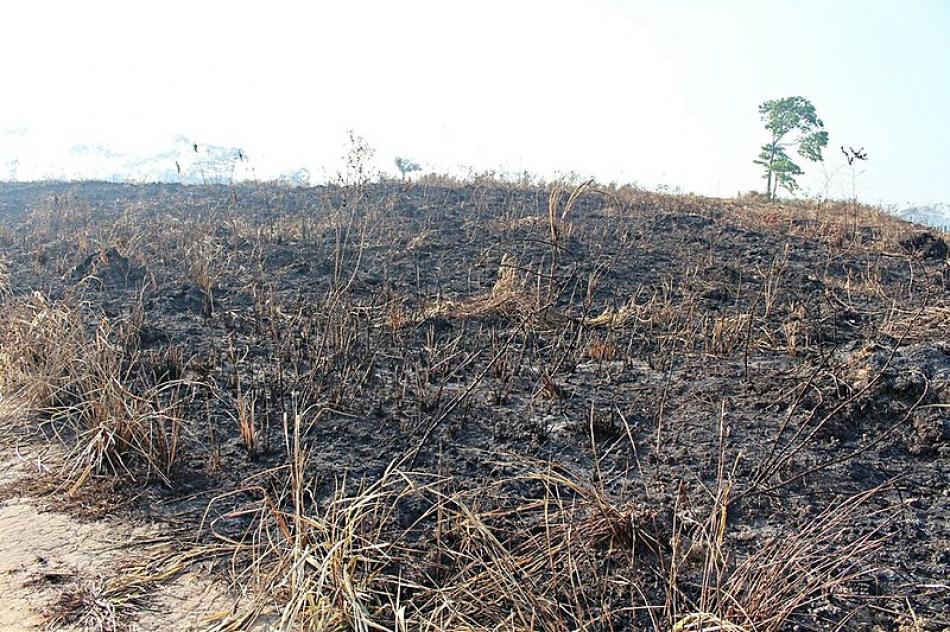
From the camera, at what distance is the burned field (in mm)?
1968

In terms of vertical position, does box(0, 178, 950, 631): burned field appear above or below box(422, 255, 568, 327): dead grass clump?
below

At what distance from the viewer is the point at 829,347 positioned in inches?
155

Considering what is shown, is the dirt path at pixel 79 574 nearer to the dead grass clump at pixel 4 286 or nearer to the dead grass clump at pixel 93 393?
the dead grass clump at pixel 93 393

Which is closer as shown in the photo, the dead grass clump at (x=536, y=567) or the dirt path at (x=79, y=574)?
the dead grass clump at (x=536, y=567)

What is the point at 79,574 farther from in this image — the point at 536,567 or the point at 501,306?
the point at 501,306

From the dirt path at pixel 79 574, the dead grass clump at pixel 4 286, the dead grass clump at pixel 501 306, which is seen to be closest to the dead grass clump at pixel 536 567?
the dirt path at pixel 79 574

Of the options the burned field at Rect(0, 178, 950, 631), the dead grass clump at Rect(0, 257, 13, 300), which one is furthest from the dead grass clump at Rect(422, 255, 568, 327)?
the dead grass clump at Rect(0, 257, 13, 300)

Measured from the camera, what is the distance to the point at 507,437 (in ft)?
9.78

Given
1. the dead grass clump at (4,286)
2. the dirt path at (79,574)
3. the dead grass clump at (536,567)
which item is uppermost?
the dead grass clump at (4,286)

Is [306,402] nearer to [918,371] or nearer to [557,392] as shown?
[557,392]

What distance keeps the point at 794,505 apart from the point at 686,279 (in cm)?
339

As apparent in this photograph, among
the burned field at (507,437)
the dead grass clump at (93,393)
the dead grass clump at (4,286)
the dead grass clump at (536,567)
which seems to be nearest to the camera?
the dead grass clump at (536,567)

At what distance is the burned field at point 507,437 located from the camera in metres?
1.97

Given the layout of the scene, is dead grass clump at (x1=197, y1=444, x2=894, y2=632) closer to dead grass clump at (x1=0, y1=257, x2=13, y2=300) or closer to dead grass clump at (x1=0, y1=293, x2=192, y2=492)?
dead grass clump at (x1=0, y1=293, x2=192, y2=492)
